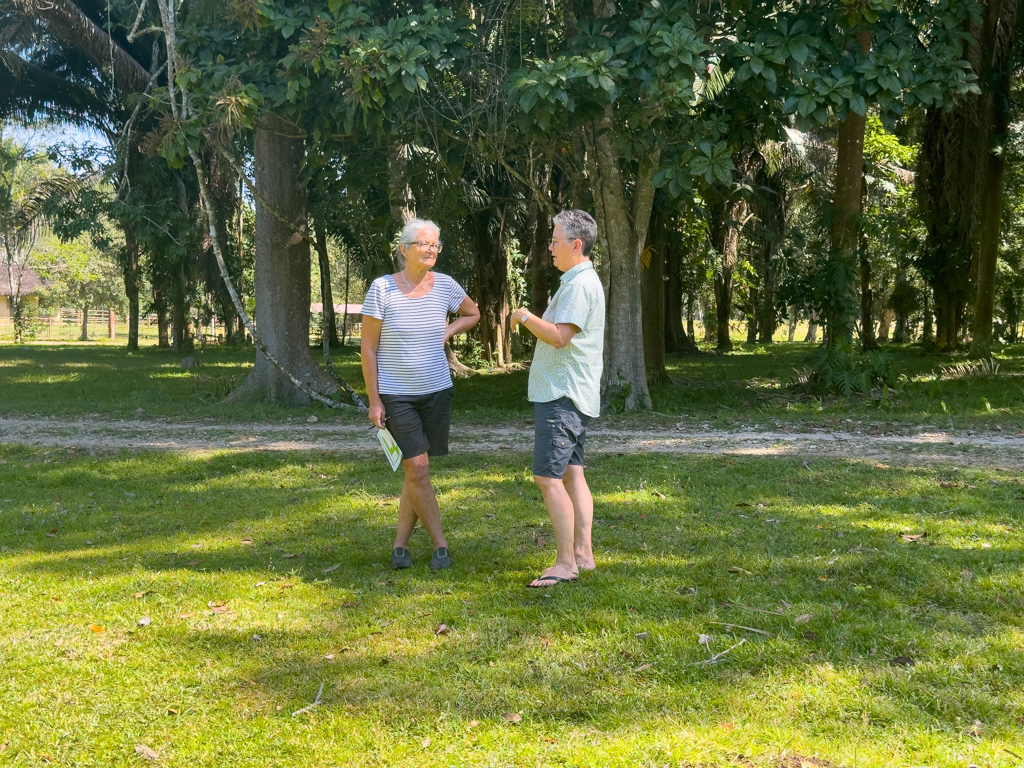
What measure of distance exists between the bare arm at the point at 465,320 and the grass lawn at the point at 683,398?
608cm

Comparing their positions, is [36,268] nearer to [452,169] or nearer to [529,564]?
[452,169]

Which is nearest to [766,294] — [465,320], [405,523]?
[465,320]

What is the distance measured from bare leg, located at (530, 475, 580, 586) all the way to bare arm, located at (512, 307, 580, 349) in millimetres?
708

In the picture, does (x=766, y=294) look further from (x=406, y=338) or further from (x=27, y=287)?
(x=27, y=287)

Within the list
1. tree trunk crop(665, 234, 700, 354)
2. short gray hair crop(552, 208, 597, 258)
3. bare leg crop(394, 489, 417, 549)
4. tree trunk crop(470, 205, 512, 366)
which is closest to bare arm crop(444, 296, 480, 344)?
short gray hair crop(552, 208, 597, 258)

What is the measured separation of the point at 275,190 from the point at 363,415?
382 centimetres

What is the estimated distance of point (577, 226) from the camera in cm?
482

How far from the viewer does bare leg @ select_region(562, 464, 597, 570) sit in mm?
5121

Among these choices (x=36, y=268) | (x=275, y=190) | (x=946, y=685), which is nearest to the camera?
(x=946, y=685)

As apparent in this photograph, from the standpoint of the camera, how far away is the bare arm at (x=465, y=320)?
5297 mm

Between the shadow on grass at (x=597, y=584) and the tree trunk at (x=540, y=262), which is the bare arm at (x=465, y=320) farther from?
the tree trunk at (x=540, y=262)

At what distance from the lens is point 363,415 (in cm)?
1292

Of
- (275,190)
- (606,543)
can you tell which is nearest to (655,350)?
(275,190)

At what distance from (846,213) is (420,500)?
33.7ft
